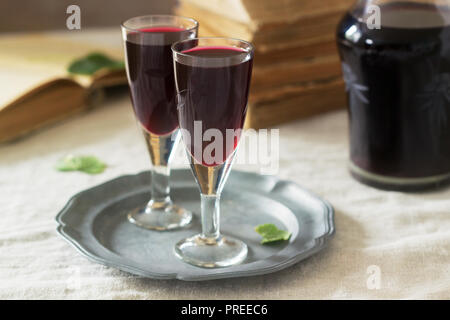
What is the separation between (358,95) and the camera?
1179mm

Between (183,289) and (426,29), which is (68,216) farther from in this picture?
(426,29)

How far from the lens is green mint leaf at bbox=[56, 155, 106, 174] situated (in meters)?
1.31

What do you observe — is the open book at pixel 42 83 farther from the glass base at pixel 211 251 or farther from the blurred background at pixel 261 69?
the glass base at pixel 211 251

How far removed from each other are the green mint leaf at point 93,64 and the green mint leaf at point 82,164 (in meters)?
0.36

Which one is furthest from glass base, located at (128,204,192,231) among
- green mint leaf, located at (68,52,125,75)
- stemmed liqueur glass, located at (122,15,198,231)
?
green mint leaf, located at (68,52,125,75)

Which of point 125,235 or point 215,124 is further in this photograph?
point 125,235

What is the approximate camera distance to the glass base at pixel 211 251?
0.96 m

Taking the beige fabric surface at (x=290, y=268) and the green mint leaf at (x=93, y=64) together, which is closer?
the beige fabric surface at (x=290, y=268)

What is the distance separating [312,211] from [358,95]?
230mm

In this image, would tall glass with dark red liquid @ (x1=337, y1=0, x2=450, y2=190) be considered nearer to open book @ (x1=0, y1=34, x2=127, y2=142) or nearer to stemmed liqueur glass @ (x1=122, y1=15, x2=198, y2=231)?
stemmed liqueur glass @ (x1=122, y1=15, x2=198, y2=231)

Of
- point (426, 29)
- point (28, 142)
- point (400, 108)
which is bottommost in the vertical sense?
point (28, 142)

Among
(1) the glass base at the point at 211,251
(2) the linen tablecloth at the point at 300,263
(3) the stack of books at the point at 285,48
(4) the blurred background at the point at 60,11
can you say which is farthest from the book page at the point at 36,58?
(1) the glass base at the point at 211,251

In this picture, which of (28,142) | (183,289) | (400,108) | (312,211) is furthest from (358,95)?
(28,142)
